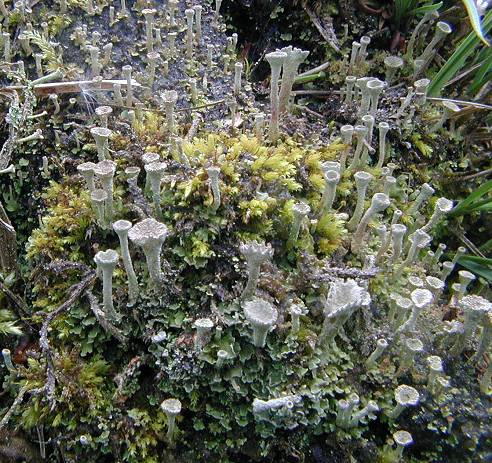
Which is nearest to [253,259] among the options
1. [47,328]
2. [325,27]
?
[47,328]

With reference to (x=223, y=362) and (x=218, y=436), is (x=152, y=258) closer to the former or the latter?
(x=223, y=362)

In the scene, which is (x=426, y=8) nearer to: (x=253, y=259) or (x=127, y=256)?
(x=253, y=259)

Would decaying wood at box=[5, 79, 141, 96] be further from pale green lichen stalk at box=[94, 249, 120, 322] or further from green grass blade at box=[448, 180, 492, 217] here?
green grass blade at box=[448, 180, 492, 217]

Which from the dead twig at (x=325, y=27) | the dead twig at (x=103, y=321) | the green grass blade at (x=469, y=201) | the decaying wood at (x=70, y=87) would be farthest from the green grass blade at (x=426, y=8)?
the dead twig at (x=103, y=321)

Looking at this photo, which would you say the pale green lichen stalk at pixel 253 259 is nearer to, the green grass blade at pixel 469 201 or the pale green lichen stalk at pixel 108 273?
the pale green lichen stalk at pixel 108 273

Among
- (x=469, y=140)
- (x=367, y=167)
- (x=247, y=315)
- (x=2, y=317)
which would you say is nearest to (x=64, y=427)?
(x=2, y=317)

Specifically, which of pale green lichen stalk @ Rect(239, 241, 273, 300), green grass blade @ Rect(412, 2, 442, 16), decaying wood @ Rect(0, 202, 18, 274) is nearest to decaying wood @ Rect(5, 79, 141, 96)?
decaying wood @ Rect(0, 202, 18, 274)
